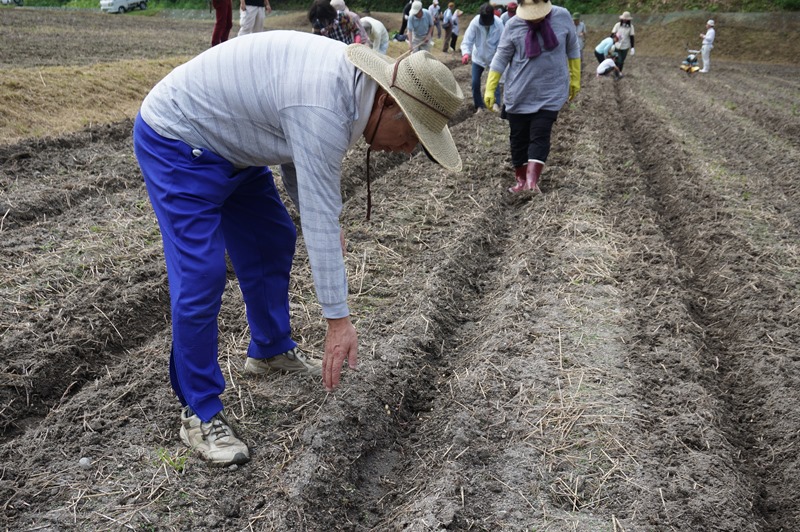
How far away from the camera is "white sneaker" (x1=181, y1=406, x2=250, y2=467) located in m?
2.83

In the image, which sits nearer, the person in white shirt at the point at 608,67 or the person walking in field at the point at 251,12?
the person walking in field at the point at 251,12

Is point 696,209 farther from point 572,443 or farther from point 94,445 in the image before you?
point 94,445

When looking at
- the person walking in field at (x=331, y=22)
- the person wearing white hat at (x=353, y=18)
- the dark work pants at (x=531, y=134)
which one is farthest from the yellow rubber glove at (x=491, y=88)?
the person wearing white hat at (x=353, y=18)

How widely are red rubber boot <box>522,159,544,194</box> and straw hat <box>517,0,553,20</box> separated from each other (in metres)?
1.31

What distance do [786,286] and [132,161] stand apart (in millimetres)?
5881

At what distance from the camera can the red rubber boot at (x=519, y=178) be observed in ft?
22.1

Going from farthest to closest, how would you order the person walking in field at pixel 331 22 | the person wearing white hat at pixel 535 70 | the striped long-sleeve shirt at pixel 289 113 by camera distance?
1. the person walking in field at pixel 331 22
2. the person wearing white hat at pixel 535 70
3. the striped long-sleeve shirt at pixel 289 113

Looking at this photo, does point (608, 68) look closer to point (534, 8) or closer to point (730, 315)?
point (534, 8)

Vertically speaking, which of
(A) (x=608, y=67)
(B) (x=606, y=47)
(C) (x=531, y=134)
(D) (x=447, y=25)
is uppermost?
(D) (x=447, y=25)

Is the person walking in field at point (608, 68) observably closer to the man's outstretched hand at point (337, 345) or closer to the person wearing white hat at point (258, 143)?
the person wearing white hat at point (258, 143)

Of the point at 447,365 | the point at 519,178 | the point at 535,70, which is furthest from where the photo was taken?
the point at 519,178

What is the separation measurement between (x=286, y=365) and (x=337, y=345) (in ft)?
3.35

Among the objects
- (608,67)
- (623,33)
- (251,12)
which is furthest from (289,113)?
(623,33)

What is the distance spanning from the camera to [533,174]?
21.5ft
